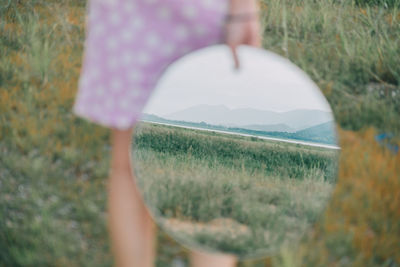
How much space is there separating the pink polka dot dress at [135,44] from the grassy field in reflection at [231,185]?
0.18 m

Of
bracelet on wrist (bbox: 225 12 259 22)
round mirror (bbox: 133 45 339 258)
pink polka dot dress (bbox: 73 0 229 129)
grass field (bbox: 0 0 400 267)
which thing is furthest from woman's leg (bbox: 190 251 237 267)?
bracelet on wrist (bbox: 225 12 259 22)

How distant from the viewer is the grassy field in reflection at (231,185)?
4.27 ft

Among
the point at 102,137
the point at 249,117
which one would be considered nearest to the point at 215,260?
the point at 249,117

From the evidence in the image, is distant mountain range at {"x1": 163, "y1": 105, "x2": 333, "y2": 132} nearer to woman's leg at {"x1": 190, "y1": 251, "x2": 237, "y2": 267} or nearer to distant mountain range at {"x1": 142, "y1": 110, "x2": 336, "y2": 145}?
distant mountain range at {"x1": 142, "y1": 110, "x2": 336, "y2": 145}

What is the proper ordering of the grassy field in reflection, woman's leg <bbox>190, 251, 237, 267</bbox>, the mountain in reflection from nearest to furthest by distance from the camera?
woman's leg <bbox>190, 251, 237, 267</bbox>
the grassy field in reflection
the mountain in reflection

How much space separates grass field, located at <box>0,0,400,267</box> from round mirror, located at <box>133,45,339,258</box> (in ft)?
0.37

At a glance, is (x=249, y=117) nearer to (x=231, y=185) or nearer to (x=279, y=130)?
(x=279, y=130)

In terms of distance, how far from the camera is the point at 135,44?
3.50 feet

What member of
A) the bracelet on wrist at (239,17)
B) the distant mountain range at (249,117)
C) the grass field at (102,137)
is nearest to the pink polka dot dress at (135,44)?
the bracelet on wrist at (239,17)

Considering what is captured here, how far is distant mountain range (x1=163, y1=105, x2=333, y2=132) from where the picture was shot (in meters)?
1.46

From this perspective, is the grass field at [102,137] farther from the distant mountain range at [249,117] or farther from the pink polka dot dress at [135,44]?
the pink polka dot dress at [135,44]

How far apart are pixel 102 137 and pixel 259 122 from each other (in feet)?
2.18

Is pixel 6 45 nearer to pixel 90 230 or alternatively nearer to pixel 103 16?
pixel 90 230

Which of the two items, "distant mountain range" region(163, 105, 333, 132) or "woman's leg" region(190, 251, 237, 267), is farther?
"distant mountain range" region(163, 105, 333, 132)
